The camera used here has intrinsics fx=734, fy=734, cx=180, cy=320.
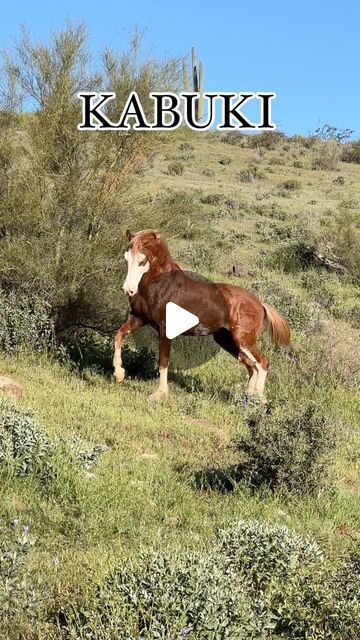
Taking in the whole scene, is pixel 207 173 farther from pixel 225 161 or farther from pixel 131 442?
pixel 131 442

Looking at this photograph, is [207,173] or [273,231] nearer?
[273,231]

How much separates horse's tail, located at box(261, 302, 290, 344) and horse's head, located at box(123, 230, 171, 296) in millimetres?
1777

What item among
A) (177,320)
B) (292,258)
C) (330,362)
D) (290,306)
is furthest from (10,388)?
(292,258)

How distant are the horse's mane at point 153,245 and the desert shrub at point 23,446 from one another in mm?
3696

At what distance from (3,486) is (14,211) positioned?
264 inches

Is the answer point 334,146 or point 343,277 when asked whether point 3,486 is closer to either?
point 343,277

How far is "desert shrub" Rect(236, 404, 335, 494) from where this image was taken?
612 centimetres

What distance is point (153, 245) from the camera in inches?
372

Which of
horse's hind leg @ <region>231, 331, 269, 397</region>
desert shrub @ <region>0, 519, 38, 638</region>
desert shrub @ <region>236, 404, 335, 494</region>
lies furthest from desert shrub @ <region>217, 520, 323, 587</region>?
horse's hind leg @ <region>231, 331, 269, 397</region>

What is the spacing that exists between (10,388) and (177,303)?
2475mm

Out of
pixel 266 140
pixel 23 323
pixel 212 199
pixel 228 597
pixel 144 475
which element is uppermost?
pixel 266 140

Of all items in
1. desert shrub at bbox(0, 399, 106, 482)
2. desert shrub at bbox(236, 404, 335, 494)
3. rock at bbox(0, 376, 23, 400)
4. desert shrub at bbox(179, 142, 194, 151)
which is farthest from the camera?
desert shrub at bbox(179, 142, 194, 151)

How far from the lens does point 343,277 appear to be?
22.2 m

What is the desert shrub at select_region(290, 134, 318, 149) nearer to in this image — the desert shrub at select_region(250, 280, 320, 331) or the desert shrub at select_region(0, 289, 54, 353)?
the desert shrub at select_region(250, 280, 320, 331)
